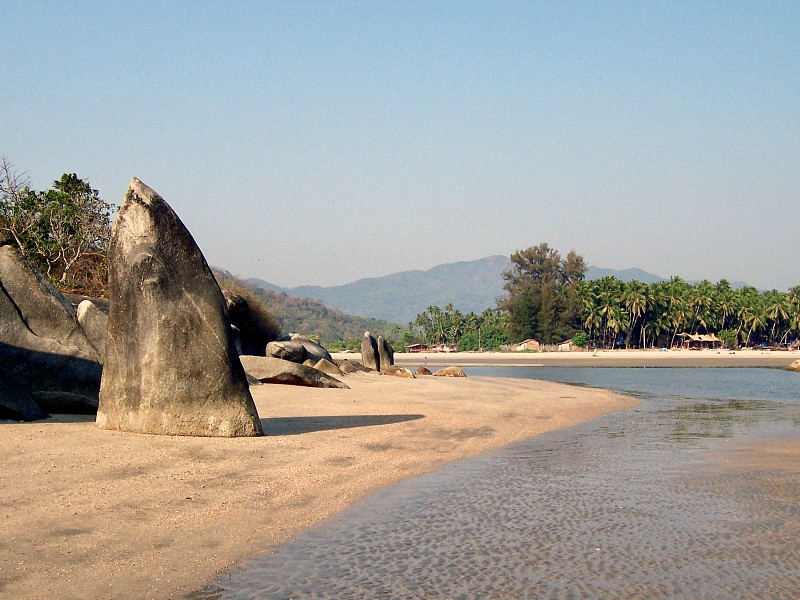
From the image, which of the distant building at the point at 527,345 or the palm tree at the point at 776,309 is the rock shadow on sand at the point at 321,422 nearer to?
the distant building at the point at 527,345

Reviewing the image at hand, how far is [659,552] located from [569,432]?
408 inches

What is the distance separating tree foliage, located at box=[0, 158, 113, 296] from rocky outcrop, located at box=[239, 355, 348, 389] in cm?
1418

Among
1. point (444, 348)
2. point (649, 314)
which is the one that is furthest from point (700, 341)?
point (444, 348)

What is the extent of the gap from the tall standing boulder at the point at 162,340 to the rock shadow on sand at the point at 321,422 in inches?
68.4

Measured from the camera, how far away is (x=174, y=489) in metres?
8.77

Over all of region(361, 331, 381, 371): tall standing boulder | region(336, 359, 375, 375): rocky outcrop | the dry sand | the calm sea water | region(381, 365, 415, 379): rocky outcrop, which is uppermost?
region(361, 331, 381, 371): tall standing boulder

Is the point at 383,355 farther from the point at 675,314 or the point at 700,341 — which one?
the point at 700,341

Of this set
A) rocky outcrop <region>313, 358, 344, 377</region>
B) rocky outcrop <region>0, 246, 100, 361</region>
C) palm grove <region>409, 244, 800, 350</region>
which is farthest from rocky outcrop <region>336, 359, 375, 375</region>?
palm grove <region>409, 244, 800, 350</region>

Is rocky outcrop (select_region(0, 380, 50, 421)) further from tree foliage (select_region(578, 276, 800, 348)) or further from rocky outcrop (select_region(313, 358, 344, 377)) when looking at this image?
tree foliage (select_region(578, 276, 800, 348))

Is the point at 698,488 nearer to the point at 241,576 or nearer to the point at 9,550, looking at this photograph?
the point at 241,576

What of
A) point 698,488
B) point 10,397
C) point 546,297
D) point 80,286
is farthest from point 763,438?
point 546,297

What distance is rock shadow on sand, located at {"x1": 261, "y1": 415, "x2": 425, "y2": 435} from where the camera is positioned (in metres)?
14.0

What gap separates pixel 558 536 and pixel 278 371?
14666mm

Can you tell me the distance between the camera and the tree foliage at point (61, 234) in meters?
33.6
